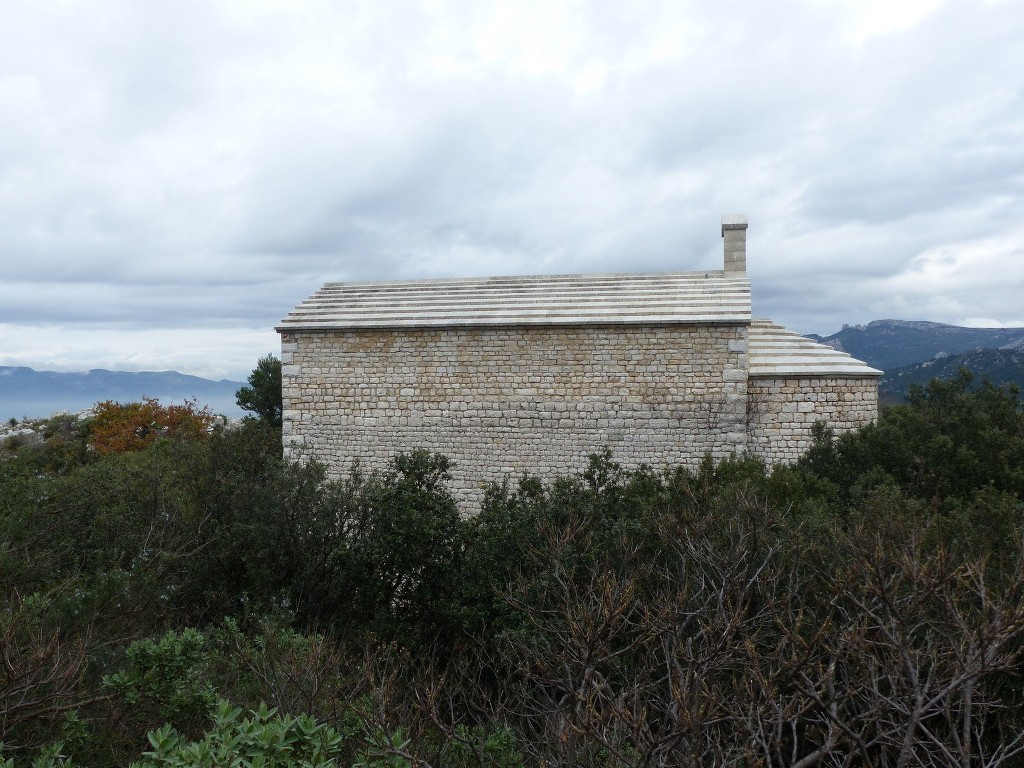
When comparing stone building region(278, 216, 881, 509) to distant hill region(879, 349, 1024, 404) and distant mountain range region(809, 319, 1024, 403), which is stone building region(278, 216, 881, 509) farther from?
distant mountain range region(809, 319, 1024, 403)

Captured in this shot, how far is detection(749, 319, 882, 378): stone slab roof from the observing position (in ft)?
41.6

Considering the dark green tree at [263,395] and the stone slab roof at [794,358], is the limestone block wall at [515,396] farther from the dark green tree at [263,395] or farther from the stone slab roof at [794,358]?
the dark green tree at [263,395]

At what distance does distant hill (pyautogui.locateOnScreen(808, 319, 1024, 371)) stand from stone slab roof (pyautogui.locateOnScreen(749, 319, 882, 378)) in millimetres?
154659

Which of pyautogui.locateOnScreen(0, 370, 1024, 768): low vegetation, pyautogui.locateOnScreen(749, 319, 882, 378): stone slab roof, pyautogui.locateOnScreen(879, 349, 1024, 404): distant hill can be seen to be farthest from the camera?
pyautogui.locateOnScreen(879, 349, 1024, 404): distant hill

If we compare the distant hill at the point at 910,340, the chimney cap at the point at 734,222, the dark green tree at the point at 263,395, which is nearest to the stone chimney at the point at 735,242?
the chimney cap at the point at 734,222

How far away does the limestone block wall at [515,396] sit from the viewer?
13.1m

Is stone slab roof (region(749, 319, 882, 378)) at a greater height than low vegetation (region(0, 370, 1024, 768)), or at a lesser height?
greater

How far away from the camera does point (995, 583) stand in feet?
22.1

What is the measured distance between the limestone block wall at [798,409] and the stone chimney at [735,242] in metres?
3.19

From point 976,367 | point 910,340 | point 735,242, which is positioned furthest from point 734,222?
point 910,340

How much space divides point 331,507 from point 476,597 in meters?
2.41

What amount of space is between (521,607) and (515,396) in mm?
7517

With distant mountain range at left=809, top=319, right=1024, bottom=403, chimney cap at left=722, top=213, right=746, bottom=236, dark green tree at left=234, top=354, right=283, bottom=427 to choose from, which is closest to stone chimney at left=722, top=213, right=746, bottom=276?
chimney cap at left=722, top=213, right=746, bottom=236

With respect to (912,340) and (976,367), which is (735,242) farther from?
(912,340)
